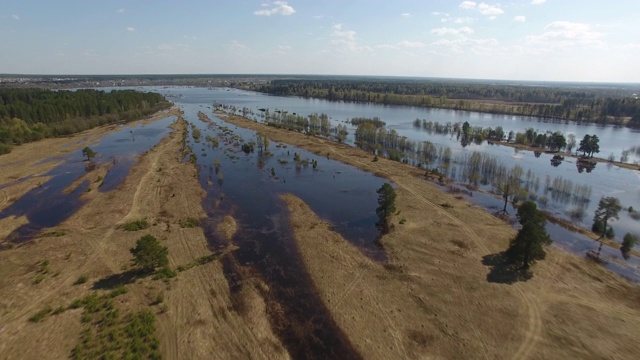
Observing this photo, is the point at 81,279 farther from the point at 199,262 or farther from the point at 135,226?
the point at 135,226

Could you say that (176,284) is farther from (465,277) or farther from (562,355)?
(562,355)

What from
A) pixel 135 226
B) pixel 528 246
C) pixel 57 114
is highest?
pixel 57 114

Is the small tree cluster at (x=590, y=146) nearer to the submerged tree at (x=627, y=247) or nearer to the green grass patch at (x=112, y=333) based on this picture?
the submerged tree at (x=627, y=247)

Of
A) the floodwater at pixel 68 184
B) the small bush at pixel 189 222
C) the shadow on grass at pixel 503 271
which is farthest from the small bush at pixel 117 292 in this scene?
the shadow on grass at pixel 503 271

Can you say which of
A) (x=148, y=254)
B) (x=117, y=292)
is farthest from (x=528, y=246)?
(x=117, y=292)

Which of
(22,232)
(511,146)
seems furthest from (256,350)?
(511,146)
